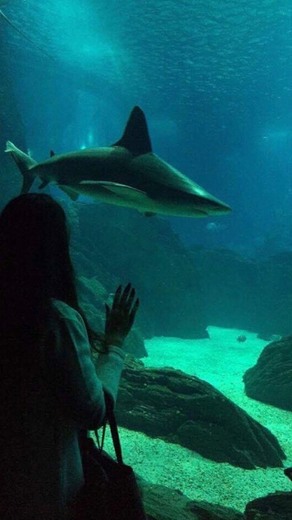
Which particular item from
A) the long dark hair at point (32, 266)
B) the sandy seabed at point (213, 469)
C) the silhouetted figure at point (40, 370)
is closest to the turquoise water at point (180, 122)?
the sandy seabed at point (213, 469)

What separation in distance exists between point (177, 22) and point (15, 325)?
61.4 feet

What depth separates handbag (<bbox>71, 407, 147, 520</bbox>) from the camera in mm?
1352

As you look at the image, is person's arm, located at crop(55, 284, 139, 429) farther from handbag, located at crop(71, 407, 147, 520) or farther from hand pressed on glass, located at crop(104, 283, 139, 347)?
hand pressed on glass, located at crop(104, 283, 139, 347)

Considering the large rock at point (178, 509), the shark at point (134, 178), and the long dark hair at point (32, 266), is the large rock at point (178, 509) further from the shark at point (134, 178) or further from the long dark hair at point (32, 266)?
the shark at point (134, 178)

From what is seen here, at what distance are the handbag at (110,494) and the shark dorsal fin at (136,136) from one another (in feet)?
8.82

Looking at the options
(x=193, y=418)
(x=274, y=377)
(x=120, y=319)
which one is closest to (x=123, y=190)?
(x=120, y=319)

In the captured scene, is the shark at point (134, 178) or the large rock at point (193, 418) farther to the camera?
the large rock at point (193, 418)

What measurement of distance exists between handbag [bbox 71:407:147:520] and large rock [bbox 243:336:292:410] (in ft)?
21.9

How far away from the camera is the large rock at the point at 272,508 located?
2857 millimetres

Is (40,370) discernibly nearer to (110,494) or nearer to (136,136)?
(110,494)

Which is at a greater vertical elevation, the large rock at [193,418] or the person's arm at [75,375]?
the person's arm at [75,375]

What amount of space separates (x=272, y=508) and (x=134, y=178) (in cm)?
281

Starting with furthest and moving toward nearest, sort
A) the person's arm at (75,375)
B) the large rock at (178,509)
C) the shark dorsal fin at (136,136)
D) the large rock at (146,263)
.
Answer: the large rock at (146,263) → the shark dorsal fin at (136,136) → the large rock at (178,509) → the person's arm at (75,375)

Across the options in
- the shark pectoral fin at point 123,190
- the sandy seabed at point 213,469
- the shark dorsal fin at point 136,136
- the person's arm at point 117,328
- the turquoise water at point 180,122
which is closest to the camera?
the person's arm at point 117,328
